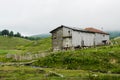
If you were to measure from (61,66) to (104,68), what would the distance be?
764cm

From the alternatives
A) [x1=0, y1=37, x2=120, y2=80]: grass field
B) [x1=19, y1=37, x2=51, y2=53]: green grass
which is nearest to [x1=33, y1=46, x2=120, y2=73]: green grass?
[x1=0, y1=37, x2=120, y2=80]: grass field

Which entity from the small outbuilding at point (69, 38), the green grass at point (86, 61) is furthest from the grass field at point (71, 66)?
the small outbuilding at point (69, 38)

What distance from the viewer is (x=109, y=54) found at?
5659cm

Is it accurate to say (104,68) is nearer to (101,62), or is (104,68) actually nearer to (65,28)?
(101,62)

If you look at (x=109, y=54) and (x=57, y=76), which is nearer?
(x=57, y=76)

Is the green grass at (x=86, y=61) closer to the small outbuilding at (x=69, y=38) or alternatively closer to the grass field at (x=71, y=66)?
the grass field at (x=71, y=66)

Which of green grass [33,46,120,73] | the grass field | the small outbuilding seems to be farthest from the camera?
the small outbuilding

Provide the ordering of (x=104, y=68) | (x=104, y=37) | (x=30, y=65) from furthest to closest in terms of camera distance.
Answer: (x=104, y=37), (x=30, y=65), (x=104, y=68)

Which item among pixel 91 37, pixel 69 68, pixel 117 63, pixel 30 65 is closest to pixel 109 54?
pixel 117 63

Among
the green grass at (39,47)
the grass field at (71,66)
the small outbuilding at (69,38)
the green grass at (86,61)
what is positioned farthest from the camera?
the green grass at (39,47)

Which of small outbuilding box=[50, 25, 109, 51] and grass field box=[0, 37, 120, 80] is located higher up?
small outbuilding box=[50, 25, 109, 51]

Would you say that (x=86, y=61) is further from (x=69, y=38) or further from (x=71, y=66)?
(x=69, y=38)

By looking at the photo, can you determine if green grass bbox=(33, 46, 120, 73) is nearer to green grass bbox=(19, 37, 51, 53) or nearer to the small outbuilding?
the small outbuilding

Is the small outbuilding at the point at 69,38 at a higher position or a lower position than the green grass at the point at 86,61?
higher
